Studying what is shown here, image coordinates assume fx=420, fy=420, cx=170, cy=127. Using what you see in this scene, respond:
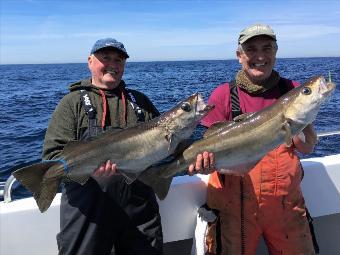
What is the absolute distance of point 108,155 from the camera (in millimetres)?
3809

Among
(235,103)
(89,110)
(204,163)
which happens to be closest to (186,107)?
(204,163)

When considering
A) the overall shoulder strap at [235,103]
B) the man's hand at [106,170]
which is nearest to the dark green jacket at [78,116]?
the man's hand at [106,170]

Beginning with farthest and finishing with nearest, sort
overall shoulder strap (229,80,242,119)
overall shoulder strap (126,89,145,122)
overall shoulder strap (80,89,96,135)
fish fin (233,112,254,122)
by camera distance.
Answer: overall shoulder strap (229,80,242,119) → overall shoulder strap (126,89,145,122) → fish fin (233,112,254,122) → overall shoulder strap (80,89,96,135)

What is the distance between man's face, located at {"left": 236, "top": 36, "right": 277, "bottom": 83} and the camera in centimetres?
421

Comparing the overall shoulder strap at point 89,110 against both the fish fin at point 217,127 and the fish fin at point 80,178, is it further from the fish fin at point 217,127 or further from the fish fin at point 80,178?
the fish fin at point 217,127

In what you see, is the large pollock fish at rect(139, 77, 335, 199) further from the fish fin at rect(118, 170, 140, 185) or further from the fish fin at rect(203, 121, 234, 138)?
the fish fin at rect(118, 170, 140, 185)

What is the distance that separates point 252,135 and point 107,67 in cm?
155

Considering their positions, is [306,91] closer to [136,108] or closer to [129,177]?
[136,108]

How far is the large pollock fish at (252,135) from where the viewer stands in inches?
151

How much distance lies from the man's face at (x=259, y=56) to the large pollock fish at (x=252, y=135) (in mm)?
415

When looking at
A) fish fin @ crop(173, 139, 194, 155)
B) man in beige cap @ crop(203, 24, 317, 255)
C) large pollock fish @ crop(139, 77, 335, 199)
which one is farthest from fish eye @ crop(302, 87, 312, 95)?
fish fin @ crop(173, 139, 194, 155)

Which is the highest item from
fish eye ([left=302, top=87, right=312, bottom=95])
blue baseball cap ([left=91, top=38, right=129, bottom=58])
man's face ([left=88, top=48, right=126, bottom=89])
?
blue baseball cap ([left=91, top=38, right=129, bottom=58])

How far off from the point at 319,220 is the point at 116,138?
3.31 metres

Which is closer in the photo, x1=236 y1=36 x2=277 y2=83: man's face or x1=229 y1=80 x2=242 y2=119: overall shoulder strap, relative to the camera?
x1=236 y1=36 x2=277 y2=83: man's face
